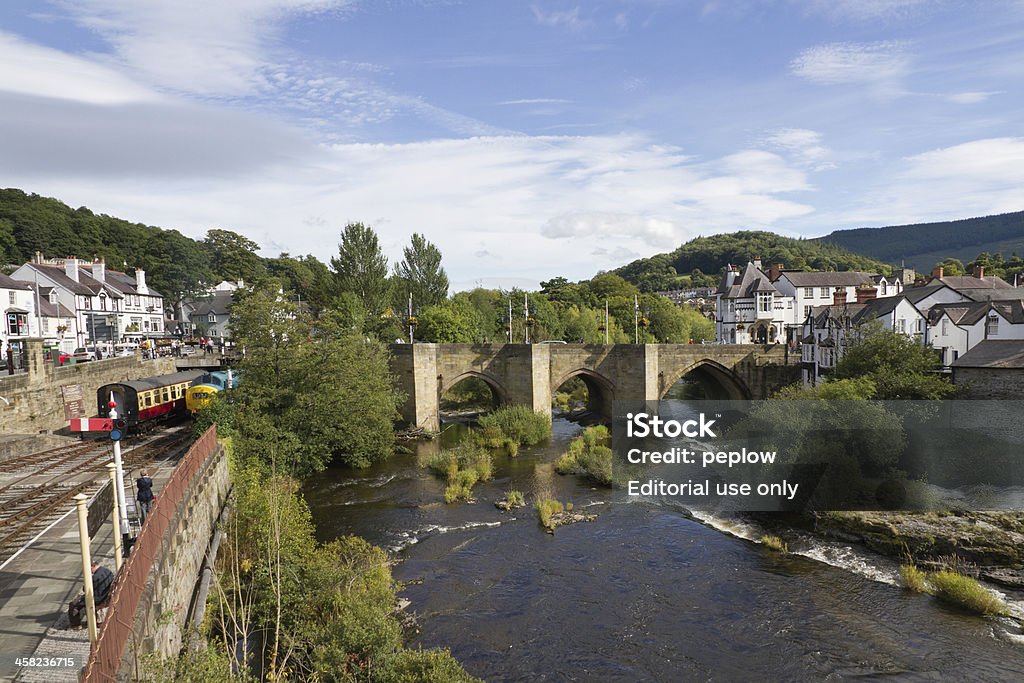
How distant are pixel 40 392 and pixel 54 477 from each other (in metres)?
13.7

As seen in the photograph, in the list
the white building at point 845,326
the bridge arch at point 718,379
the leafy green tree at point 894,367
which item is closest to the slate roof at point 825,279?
the white building at point 845,326

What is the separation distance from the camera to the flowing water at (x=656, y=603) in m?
16.1

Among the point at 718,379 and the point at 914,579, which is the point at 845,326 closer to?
the point at 718,379

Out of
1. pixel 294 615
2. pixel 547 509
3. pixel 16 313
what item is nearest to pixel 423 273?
pixel 16 313

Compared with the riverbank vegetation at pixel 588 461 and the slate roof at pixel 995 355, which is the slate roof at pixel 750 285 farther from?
the riverbank vegetation at pixel 588 461

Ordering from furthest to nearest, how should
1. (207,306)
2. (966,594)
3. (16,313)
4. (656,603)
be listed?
(207,306)
(16,313)
(656,603)
(966,594)

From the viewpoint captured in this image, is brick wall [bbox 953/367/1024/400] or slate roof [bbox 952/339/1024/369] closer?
brick wall [bbox 953/367/1024/400]

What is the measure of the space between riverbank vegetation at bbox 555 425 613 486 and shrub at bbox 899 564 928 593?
14.4 meters

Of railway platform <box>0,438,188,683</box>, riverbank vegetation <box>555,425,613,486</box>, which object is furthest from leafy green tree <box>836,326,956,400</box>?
railway platform <box>0,438,188,683</box>

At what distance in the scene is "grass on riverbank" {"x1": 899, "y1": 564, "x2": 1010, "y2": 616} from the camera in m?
18.4

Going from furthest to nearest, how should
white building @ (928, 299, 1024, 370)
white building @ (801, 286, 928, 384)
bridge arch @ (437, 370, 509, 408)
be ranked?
1. bridge arch @ (437, 370, 509, 408)
2. white building @ (801, 286, 928, 384)
3. white building @ (928, 299, 1024, 370)

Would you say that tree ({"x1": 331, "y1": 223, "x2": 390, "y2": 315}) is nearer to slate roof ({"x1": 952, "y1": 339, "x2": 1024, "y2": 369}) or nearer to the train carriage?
the train carriage

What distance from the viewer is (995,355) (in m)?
35.4

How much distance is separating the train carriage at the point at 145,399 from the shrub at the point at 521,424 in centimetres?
1979
